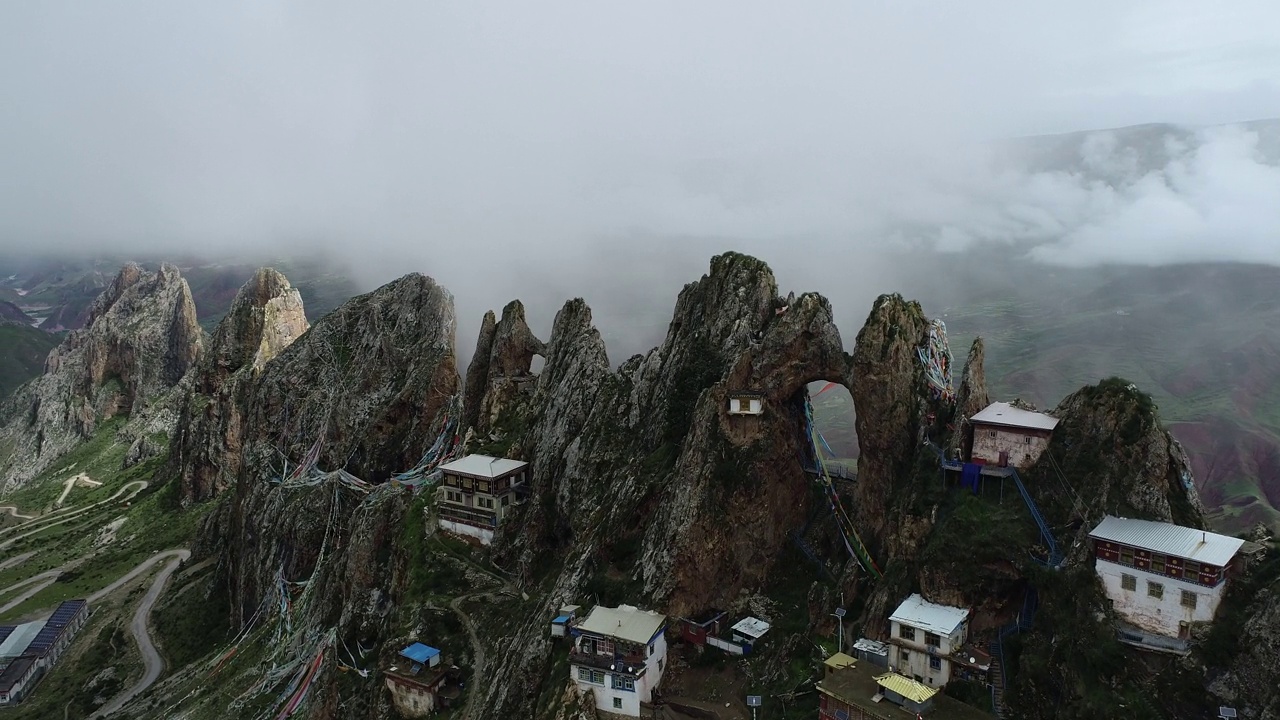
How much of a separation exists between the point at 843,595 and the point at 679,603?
12.6m

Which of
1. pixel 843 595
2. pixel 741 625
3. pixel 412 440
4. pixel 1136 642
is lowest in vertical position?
pixel 412 440

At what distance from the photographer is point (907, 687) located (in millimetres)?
45969

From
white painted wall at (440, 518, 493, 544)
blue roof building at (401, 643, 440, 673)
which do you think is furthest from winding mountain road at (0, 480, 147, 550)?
blue roof building at (401, 643, 440, 673)

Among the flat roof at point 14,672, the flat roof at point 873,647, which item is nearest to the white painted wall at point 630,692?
the flat roof at point 873,647

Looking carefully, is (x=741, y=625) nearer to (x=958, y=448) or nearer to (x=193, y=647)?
(x=958, y=448)

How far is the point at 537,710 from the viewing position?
57500 mm

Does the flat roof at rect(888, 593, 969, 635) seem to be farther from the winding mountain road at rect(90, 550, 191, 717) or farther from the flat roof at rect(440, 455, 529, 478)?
the winding mountain road at rect(90, 550, 191, 717)

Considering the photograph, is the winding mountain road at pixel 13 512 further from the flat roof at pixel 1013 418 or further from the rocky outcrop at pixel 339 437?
the flat roof at pixel 1013 418

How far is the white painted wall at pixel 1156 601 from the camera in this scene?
41156 millimetres

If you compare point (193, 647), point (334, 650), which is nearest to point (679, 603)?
point (334, 650)

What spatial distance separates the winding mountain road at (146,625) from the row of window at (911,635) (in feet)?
306

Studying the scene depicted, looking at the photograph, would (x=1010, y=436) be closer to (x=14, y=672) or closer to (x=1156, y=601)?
(x=1156, y=601)

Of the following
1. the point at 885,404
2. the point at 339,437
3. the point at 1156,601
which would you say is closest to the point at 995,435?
the point at 885,404

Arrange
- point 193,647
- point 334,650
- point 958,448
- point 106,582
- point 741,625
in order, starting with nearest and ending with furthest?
point 958,448, point 741,625, point 334,650, point 193,647, point 106,582
